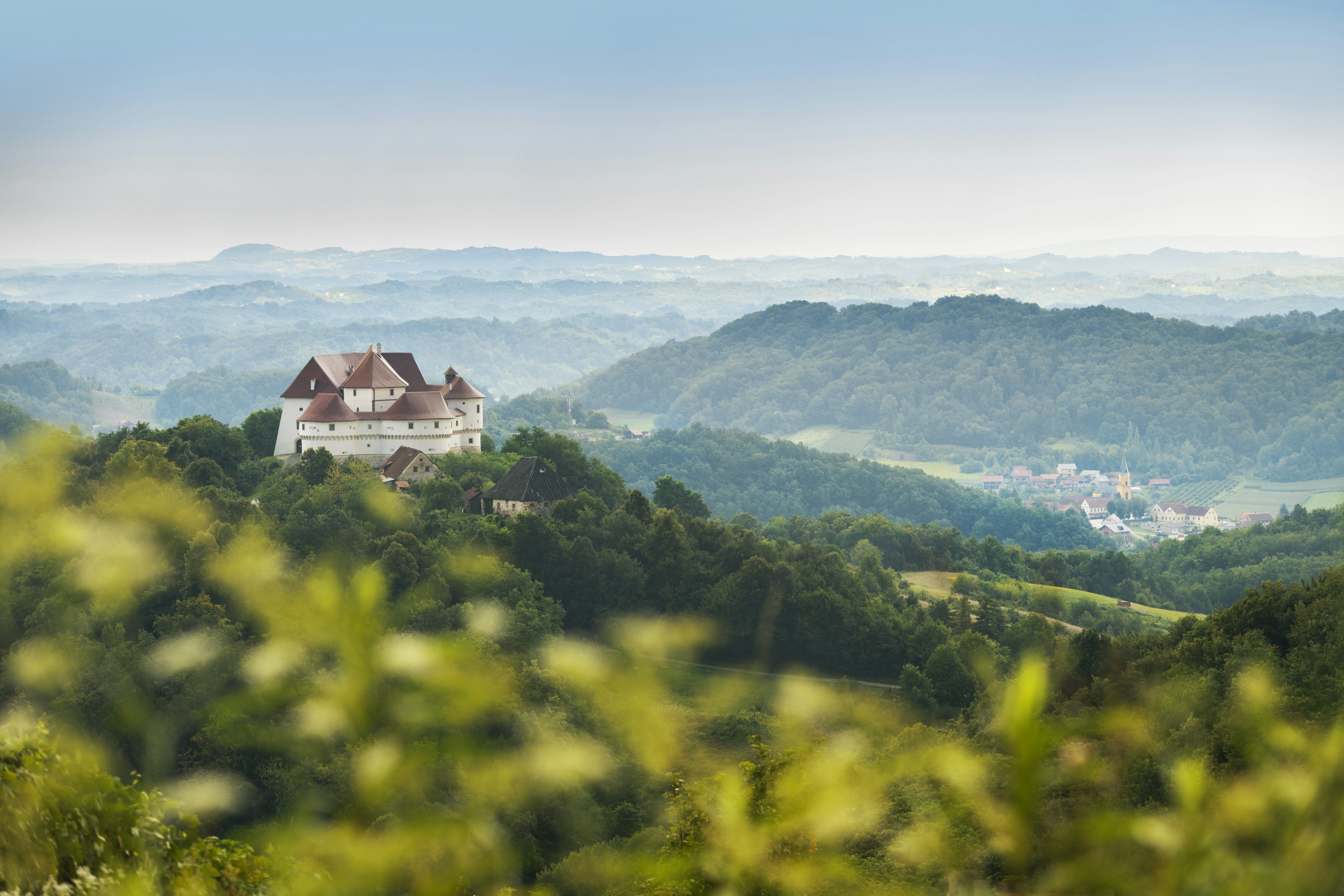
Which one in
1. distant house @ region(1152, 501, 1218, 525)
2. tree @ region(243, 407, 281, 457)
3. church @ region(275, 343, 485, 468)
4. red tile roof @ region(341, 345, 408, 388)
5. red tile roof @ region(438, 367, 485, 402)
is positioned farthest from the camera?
distant house @ region(1152, 501, 1218, 525)

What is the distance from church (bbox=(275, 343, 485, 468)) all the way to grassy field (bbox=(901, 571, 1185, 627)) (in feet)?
126

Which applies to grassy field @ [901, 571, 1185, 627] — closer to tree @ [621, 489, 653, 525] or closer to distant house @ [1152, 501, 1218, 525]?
tree @ [621, 489, 653, 525]

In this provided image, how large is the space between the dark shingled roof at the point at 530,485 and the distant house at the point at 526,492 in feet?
0.06

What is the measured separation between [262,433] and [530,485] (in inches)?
711

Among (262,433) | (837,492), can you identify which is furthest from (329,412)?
(837,492)

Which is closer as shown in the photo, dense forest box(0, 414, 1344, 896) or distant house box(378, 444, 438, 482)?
dense forest box(0, 414, 1344, 896)

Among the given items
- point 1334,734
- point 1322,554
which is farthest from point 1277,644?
point 1322,554

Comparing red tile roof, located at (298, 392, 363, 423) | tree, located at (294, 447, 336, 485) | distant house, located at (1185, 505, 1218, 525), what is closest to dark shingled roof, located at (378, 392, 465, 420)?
red tile roof, located at (298, 392, 363, 423)

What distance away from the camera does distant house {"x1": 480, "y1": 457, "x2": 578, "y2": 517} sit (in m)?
59.2

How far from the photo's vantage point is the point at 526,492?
2330 inches

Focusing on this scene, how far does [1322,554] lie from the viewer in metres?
109

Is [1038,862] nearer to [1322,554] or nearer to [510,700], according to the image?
[510,700]

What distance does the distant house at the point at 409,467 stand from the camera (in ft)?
192

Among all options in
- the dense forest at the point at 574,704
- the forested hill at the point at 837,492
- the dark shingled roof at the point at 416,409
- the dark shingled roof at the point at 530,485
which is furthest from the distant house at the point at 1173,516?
the dark shingled roof at the point at 416,409
